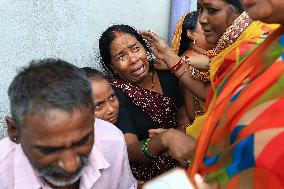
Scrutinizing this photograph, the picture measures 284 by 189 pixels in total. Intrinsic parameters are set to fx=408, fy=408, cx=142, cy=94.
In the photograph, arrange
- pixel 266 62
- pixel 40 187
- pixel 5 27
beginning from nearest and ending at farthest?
pixel 266 62, pixel 40 187, pixel 5 27

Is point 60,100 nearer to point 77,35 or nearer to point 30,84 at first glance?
point 30,84

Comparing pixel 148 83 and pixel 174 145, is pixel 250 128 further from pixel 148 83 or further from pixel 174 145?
pixel 148 83

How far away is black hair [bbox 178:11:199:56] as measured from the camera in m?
3.15

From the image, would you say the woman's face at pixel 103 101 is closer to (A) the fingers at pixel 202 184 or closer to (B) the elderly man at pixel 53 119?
(B) the elderly man at pixel 53 119

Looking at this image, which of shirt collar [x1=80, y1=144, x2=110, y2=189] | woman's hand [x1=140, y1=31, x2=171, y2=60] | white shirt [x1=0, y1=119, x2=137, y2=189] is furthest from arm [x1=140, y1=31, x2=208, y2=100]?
shirt collar [x1=80, y1=144, x2=110, y2=189]

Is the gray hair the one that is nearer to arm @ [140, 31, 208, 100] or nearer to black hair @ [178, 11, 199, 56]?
arm @ [140, 31, 208, 100]

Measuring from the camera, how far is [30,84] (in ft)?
4.48

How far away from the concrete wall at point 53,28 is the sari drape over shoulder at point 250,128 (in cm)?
145

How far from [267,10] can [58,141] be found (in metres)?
0.76

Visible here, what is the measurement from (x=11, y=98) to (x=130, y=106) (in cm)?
140

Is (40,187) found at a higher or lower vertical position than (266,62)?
lower

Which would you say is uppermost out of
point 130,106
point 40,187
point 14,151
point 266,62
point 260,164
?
point 266,62

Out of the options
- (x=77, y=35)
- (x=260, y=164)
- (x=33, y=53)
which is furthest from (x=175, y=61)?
(x=260, y=164)

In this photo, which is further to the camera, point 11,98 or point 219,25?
point 219,25
